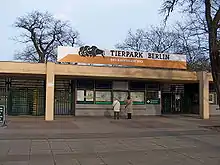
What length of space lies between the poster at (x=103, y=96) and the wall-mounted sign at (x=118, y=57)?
309 cm

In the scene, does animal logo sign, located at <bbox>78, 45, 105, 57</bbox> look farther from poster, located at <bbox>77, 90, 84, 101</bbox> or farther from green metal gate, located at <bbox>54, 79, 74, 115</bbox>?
green metal gate, located at <bbox>54, 79, 74, 115</bbox>

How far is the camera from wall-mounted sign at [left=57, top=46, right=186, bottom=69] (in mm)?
22438

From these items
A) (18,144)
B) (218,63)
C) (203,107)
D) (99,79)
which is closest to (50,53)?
(99,79)

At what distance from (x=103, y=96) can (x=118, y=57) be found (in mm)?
3602

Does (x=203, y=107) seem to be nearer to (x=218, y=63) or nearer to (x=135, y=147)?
(x=218, y=63)

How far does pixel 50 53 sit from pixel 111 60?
26.8 metres

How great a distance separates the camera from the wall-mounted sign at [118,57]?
22.4 meters

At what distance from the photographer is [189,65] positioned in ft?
89.1

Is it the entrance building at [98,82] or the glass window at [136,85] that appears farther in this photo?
the glass window at [136,85]

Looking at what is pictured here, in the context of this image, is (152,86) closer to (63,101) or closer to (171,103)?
(171,103)

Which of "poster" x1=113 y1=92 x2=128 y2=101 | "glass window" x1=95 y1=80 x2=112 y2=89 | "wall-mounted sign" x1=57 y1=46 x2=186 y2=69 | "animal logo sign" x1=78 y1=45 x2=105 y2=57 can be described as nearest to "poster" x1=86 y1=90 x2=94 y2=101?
"glass window" x1=95 y1=80 x2=112 y2=89

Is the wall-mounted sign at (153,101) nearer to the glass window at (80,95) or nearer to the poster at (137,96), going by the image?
the poster at (137,96)

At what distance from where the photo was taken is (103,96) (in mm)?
25438

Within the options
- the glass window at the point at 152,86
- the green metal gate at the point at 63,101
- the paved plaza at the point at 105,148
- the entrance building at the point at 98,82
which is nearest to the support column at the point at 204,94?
the entrance building at the point at 98,82
